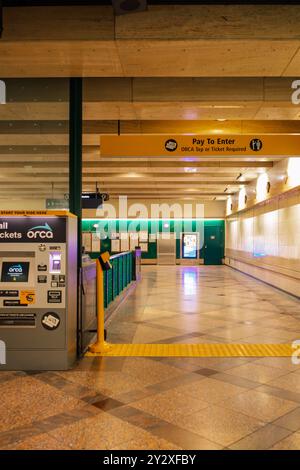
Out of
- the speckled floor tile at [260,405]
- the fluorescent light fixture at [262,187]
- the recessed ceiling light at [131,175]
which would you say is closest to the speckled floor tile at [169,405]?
the speckled floor tile at [260,405]

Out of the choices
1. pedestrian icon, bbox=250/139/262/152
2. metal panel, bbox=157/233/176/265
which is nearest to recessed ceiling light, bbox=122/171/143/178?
pedestrian icon, bbox=250/139/262/152

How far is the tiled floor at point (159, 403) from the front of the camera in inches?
113

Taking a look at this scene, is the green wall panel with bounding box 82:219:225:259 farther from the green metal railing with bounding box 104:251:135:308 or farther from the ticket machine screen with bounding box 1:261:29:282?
the ticket machine screen with bounding box 1:261:29:282

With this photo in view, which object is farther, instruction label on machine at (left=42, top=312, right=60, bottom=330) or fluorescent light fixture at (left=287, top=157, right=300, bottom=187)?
fluorescent light fixture at (left=287, top=157, right=300, bottom=187)

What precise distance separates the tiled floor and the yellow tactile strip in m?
0.21

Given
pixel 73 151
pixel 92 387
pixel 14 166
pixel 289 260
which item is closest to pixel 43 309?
pixel 92 387

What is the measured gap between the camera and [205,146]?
21.6 feet

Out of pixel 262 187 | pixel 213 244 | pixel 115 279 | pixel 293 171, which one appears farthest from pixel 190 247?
pixel 115 279

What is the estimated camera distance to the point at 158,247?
23.7 m

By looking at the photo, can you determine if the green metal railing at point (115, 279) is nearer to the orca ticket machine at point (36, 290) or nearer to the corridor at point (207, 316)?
the corridor at point (207, 316)

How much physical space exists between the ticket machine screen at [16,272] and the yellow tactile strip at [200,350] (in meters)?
1.30

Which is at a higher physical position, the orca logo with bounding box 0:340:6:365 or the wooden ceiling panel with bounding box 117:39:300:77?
the wooden ceiling panel with bounding box 117:39:300:77

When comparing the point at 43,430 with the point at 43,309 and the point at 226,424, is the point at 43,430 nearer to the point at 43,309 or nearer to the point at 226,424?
the point at 226,424

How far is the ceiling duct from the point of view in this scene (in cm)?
378
